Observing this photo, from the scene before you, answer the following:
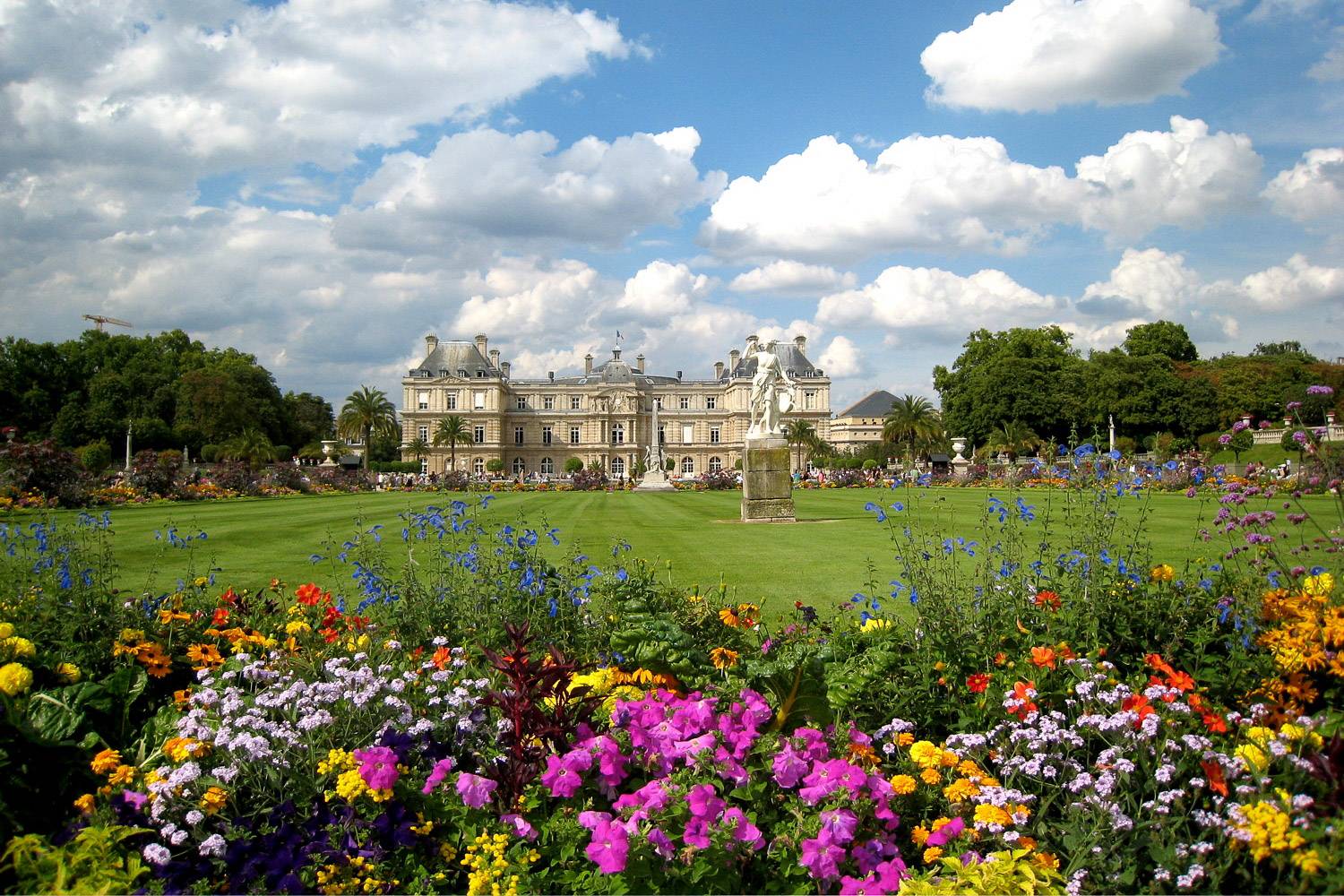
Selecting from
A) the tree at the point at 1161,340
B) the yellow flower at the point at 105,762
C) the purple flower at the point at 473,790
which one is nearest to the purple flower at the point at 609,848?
the purple flower at the point at 473,790

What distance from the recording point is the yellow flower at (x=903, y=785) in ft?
10.6

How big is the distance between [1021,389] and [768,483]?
140 feet

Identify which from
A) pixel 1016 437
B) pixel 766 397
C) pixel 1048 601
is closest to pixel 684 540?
pixel 766 397

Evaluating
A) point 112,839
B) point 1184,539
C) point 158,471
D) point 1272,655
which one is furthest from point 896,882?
point 158,471

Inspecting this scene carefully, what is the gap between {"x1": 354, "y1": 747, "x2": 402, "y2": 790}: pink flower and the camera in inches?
128

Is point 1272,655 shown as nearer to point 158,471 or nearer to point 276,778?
point 276,778

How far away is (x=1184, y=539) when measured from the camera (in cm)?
1173

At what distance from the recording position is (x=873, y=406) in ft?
417

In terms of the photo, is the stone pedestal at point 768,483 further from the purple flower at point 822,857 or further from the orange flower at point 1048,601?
the purple flower at point 822,857

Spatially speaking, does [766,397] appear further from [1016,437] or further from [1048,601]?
[1016,437]

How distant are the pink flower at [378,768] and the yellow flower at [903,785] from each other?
186cm

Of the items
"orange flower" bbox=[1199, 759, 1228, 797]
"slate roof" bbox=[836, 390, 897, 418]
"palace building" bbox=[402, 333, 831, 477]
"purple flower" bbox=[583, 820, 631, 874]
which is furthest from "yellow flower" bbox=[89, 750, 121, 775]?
"slate roof" bbox=[836, 390, 897, 418]

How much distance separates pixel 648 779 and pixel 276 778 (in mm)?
1415

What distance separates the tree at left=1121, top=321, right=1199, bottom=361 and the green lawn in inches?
1754
